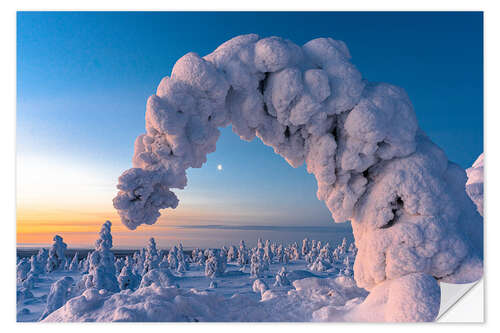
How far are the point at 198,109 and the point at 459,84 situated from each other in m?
3.24

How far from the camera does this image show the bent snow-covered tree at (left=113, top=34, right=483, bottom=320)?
3.24m

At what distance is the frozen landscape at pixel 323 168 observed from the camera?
10.3 ft

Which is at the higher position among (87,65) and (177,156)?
(87,65)

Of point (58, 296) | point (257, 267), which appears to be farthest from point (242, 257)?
point (58, 296)

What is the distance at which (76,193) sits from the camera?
475 cm

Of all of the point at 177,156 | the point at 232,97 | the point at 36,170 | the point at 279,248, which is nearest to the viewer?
the point at 177,156

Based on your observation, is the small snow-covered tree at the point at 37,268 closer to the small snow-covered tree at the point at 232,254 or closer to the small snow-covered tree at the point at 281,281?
the small snow-covered tree at the point at 281,281

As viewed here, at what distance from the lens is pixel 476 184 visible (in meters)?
4.97

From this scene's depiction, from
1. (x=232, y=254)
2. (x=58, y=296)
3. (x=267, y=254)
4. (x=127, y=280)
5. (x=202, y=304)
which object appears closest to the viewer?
(x=202, y=304)

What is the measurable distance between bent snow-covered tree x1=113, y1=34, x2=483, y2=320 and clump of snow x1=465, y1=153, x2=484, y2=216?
1.25 m

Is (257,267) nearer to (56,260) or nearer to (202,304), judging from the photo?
(56,260)
